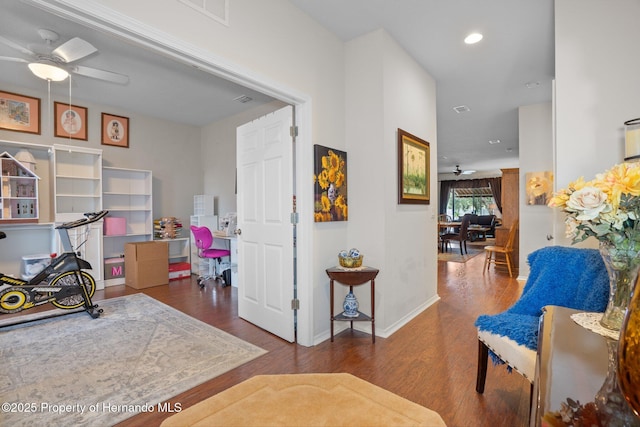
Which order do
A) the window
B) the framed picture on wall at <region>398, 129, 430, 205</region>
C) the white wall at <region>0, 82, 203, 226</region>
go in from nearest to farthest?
the framed picture on wall at <region>398, 129, 430, 205</region> < the white wall at <region>0, 82, 203, 226</region> < the window

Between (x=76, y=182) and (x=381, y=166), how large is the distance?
4612 millimetres

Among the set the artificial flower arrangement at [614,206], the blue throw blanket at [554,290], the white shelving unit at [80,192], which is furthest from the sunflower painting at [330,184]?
the white shelving unit at [80,192]

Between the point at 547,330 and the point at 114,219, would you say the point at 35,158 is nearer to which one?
the point at 114,219

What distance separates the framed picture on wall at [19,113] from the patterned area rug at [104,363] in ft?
8.84

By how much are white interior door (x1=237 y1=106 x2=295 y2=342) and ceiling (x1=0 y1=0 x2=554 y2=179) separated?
1123mm

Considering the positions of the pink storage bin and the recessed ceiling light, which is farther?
the pink storage bin

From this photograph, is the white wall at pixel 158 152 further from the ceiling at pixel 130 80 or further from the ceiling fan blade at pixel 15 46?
the ceiling fan blade at pixel 15 46

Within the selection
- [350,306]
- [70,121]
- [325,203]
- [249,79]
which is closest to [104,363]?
[350,306]

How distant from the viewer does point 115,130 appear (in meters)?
4.85

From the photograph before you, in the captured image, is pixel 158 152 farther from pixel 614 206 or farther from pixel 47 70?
pixel 614 206

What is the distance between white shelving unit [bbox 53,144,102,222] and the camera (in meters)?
4.24

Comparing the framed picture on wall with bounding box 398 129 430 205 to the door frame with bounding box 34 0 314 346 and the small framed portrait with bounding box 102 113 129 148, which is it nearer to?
the door frame with bounding box 34 0 314 346

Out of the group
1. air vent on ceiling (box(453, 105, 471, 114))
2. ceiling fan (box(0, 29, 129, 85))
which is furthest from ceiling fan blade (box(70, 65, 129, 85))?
air vent on ceiling (box(453, 105, 471, 114))

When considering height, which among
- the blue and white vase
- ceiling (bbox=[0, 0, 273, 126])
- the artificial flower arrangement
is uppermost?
ceiling (bbox=[0, 0, 273, 126])
